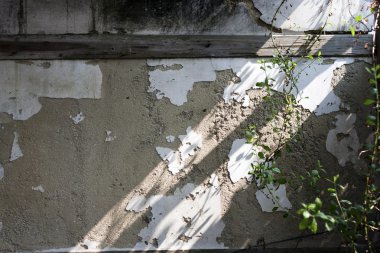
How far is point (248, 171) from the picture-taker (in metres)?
3.71

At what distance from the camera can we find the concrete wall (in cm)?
362

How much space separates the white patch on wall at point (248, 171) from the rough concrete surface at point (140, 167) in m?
0.04

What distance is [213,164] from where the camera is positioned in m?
3.72

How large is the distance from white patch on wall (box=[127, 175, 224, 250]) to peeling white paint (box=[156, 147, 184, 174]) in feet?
0.50

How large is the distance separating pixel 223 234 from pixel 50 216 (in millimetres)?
1313

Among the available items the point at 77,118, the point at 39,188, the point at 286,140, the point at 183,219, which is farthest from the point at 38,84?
the point at 286,140

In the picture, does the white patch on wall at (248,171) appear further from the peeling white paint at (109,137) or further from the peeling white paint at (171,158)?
the peeling white paint at (109,137)

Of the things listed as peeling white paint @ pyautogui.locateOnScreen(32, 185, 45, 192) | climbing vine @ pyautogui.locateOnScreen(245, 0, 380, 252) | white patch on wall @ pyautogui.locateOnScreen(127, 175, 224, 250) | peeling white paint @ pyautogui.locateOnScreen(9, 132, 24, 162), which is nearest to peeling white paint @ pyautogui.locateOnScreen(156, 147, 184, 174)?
white patch on wall @ pyautogui.locateOnScreen(127, 175, 224, 250)

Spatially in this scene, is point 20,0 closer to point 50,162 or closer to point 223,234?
point 50,162

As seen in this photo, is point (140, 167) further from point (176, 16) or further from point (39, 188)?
point (176, 16)

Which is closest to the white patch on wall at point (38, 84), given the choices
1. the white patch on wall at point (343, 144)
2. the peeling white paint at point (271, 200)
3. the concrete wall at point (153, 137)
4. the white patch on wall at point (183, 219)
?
the concrete wall at point (153, 137)

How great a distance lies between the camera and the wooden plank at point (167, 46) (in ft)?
12.1

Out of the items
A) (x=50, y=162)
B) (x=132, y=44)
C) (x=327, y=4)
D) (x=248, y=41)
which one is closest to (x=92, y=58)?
(x=132, y=44)

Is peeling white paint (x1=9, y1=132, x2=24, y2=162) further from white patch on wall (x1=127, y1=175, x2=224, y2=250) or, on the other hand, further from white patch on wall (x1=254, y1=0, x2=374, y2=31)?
white patch on wall (x1=254, y1=0, x2=374, y2=31)
